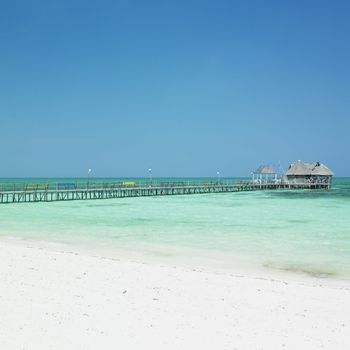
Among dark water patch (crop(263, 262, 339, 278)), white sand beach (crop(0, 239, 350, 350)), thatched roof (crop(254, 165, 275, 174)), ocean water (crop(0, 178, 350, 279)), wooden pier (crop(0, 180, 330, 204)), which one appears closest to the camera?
white sand beach (crop(0, 239, 350, 350))

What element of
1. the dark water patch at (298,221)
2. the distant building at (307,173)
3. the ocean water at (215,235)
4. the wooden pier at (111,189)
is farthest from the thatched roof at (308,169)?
the dark water patch at (298,221)

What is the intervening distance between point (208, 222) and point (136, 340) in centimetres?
1506

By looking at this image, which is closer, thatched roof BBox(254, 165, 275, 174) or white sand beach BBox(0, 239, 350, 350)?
white sand beach BBox(0, 239, 350, 350)

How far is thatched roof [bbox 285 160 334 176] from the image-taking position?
A: 62.5m

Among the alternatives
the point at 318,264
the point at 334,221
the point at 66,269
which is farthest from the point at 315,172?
the point at 66,269

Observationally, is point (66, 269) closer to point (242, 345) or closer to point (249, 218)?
point (242, 345)

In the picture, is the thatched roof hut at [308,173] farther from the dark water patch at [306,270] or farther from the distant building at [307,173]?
the dark water patch at [306,270]

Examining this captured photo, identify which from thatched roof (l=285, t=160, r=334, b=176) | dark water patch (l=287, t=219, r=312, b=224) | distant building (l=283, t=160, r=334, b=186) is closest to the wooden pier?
distant building (l=283, t=160, r=334, b=186)

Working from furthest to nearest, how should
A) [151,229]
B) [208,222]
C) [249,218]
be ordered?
[249,218] → [208,222] → [151,229]

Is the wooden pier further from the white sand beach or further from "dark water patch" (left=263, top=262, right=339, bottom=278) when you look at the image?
the white sand beach

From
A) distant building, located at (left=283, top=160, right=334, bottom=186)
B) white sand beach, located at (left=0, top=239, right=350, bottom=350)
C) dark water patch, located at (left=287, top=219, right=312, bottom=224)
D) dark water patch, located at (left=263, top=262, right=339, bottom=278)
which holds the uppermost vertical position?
distant building, located at (left=283, top=160, right=334, bottom=186)

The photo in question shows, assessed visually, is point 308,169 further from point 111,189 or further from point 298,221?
point 298,221

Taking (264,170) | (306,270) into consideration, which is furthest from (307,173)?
(306,270)

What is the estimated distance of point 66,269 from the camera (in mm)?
7949
